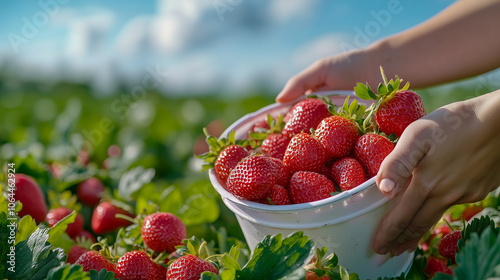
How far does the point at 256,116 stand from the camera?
1743 mm

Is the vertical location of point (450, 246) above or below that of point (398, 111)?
below

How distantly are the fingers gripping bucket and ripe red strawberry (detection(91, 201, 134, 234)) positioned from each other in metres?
0.58

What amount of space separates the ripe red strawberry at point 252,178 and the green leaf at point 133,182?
678mm

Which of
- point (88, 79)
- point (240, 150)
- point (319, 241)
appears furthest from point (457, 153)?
point (88, 79)

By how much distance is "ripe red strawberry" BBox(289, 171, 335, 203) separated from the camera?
132 cm

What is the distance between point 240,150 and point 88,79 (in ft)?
12.1

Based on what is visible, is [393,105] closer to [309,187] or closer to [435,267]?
[309,187]

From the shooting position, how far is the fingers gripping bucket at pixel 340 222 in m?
1.21

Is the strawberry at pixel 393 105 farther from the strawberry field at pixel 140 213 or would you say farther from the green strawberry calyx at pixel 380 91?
the strawberry field at pixel 140 213

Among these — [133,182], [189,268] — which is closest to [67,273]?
[189,268]

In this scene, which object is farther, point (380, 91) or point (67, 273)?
point (380, 91)

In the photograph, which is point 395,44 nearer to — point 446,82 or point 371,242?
point 446,82

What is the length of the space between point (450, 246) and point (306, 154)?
0.45 metres

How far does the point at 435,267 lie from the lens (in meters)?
1.38
